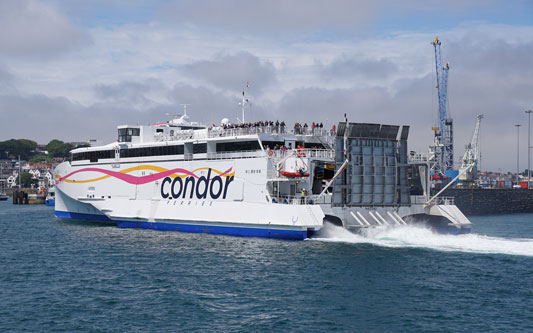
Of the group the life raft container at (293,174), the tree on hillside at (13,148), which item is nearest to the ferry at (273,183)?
the life raft container at (293,174)

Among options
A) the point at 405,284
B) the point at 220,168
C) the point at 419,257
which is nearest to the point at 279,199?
the point at 220,168

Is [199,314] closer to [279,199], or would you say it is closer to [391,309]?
[391,309]

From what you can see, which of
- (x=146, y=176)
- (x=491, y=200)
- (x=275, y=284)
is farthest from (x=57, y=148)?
(x=275, y=284)

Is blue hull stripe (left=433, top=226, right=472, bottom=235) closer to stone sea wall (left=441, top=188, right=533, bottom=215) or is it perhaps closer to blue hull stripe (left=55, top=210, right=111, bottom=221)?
blue hull stripe (left=55, top=210, right=111, bottom=221)

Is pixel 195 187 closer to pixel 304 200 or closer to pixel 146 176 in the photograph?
pixel 146 176

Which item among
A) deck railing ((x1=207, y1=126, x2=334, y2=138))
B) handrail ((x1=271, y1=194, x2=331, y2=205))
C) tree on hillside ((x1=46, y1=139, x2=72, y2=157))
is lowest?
handrail ((x1=271, y1=194, x2=331, y2=205))

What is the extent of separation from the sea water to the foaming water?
0.20 feet

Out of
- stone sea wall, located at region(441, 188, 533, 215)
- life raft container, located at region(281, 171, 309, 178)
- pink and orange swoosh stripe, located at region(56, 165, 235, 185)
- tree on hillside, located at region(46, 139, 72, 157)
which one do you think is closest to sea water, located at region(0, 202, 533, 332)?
life raft container, located at region(281, 171, 309, 178)

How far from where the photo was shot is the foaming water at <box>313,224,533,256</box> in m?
27.2

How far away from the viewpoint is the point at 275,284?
2131 centimetres

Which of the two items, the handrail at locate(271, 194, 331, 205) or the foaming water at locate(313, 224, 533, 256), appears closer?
the foaming water at locate(313, 224, 533, 256)

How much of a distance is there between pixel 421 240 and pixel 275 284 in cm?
1125

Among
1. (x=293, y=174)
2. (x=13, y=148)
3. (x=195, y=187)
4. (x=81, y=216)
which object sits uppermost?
(x=13, y=148)

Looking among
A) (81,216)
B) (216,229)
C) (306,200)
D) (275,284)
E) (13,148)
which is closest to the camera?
(275,284)
